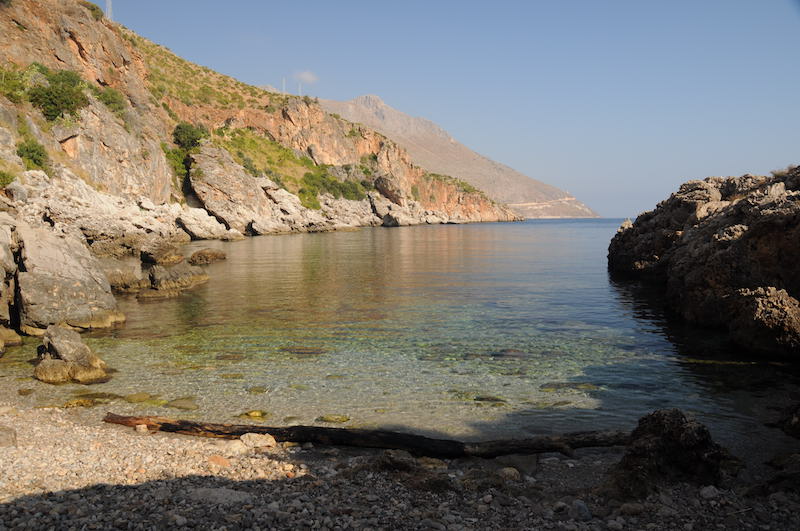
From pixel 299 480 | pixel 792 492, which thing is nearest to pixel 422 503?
pixel 299 480

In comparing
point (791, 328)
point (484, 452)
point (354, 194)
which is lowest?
point (484, 452)

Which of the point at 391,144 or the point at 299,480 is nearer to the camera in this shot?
the point at 299,480

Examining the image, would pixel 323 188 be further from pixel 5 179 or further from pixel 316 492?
pixel 316 492


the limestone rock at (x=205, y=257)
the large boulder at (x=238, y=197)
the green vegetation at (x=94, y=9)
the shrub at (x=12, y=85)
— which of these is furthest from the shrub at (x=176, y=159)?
the limestone rock at (x=205, y=257)

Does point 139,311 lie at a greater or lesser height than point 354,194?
lesser

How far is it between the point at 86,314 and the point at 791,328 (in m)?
19.4

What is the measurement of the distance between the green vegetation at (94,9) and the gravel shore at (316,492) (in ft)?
218

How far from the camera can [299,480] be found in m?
6.32

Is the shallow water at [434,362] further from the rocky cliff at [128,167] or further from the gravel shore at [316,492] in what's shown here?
the rocky cliff at [128,167]

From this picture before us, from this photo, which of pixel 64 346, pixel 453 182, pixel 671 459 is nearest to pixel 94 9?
pixel 64 346

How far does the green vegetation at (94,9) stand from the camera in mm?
58375

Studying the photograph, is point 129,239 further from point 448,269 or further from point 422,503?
point 422,503

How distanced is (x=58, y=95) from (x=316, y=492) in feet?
170

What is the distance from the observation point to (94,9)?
2317 inches
